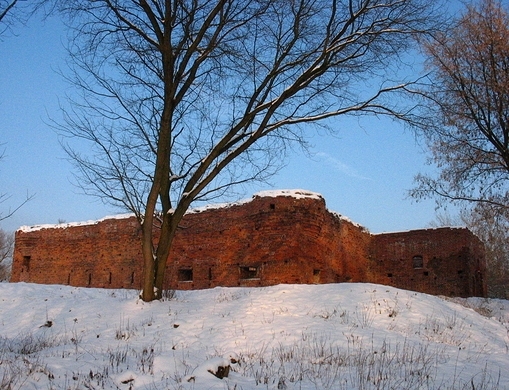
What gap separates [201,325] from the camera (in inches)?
307

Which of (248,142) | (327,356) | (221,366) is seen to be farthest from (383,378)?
(248,142)

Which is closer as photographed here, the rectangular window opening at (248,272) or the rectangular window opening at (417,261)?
the rectangular window opening at (248,272)

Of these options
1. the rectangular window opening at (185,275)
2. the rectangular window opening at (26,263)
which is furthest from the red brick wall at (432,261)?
the rectangular window opening at (26,263)

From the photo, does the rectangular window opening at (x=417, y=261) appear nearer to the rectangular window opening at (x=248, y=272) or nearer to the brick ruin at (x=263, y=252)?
the brick ruin at (x=263, y=252)

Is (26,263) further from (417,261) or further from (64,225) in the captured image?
(417,261)

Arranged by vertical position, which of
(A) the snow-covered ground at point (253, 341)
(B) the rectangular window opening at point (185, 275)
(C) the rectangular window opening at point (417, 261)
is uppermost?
(C) the rectangular window opening at point (417, 261)

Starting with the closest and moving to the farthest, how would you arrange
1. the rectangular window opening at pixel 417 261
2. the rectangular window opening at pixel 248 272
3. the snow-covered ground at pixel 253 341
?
the snow-covered ground at pixel 253 341 < the rectangular window opening at pixel 248 272 < the rectangular window opening at pixel 417 261

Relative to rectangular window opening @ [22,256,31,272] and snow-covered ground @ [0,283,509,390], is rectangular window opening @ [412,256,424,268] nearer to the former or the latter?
snow-covered ground @ [0,283,509,390]

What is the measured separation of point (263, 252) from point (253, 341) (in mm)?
10142

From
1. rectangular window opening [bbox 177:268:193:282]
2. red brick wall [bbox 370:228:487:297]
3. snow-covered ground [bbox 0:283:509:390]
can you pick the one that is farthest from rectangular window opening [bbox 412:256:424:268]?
snow-covered ground [bbox 0:283:509:390]

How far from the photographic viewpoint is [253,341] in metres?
6.64

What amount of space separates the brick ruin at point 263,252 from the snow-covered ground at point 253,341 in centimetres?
561

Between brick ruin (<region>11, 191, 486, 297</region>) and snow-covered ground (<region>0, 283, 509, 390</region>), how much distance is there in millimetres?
5607

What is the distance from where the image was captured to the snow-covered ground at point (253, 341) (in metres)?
4.46
